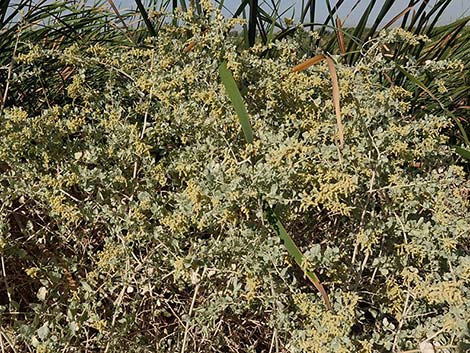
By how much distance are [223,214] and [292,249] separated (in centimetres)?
12

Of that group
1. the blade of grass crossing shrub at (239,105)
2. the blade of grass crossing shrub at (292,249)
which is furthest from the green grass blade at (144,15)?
the blade of grass crossing shrub at (292,249)

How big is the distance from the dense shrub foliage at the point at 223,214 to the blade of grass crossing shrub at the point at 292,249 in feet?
0.07

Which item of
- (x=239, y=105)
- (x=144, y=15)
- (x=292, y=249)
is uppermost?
(x=144, y=15)

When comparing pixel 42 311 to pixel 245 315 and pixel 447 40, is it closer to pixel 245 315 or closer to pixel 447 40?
pixel 245 315

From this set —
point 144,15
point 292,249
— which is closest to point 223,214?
point 292,249

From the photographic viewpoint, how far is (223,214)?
0.96 meters

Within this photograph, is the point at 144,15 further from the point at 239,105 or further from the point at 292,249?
the point at 292,249

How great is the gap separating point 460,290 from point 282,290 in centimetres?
27

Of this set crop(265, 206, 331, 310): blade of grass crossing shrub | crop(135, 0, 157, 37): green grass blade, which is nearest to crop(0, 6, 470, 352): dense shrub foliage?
crop(265, 206, 331, 310): blade of grass crossing shrub

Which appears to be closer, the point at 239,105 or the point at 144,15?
the point at 239,105

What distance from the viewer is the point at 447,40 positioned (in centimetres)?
216

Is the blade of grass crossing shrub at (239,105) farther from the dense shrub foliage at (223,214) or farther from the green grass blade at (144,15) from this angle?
the green grass blade at (144,15)

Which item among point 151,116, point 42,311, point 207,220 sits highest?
point 151,116

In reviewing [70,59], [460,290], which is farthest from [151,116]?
[460,290]
